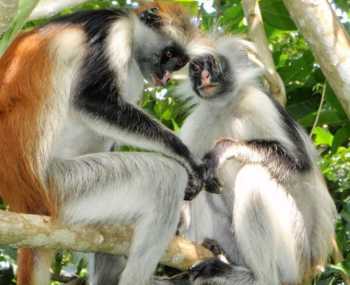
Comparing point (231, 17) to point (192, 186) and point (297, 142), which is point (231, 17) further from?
point (192, 186)

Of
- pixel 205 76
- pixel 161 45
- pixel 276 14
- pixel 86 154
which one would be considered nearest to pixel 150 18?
pixel 161 45

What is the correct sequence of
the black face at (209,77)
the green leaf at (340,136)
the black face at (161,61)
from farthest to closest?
the green leaf at (340,136), the black face at (209,77), the black face at (161,61)

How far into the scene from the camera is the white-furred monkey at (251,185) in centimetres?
497

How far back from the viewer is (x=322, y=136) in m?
6.50

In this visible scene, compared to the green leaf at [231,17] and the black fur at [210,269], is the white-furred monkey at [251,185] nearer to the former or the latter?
the black fur at [210,269]

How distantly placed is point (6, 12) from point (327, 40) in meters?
2.02

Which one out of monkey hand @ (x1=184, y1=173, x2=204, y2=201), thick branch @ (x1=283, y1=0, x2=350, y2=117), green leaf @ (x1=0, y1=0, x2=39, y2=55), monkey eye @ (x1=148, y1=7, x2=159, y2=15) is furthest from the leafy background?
green leaf @ (x1=0, y1=0, x2=39, y2=55)

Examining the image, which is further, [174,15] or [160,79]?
[174,15]

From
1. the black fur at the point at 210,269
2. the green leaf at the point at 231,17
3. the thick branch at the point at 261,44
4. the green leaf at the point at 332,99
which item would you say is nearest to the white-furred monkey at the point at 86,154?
the black fur at the point at 210,269

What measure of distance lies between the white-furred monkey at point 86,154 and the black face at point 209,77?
846 mm

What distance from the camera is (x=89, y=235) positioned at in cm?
432

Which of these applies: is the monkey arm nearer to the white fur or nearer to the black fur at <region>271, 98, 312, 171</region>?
the black fur at <region>271, 98, 312, 171</region>

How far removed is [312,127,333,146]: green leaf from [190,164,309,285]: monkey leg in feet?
4.72

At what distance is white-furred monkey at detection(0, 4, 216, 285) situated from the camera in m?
4.55
